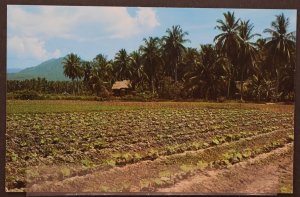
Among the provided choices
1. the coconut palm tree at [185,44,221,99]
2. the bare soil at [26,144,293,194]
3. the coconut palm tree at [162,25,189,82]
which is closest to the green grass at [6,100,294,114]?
the coconut palm tree at [185,44,221,99]

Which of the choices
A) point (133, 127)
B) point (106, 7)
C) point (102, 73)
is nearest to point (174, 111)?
point (133, 127)

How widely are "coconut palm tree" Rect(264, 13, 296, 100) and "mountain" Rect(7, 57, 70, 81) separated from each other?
2.01m

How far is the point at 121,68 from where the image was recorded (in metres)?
5.79

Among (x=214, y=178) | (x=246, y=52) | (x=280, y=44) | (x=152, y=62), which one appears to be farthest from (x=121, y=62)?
(x=280, y=44)

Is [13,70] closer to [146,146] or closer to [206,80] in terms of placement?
[146,146]

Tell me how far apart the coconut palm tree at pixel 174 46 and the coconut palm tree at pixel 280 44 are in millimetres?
817

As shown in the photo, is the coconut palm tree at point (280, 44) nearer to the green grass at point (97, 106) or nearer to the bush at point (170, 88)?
the green grass at point (97, 106)

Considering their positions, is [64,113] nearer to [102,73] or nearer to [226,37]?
[102,73]

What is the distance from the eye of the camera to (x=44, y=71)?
18.2ft

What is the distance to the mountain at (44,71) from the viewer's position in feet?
18.2

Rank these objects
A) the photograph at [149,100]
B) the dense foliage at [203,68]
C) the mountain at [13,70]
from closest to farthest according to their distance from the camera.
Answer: the mountain at [13,70] → the photograph at [149,100] → the dense foliage at [203,68]

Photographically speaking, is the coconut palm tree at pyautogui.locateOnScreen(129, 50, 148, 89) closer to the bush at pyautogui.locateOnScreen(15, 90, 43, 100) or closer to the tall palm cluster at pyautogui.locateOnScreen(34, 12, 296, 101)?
the tall palm cluster at pyautogui.locateOnScreen(34, 12, 296, 101)

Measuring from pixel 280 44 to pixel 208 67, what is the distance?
724 millimetres

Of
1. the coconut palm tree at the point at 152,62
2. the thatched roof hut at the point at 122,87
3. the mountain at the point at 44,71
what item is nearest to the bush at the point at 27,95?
A: the mountain at the point at 44,71
